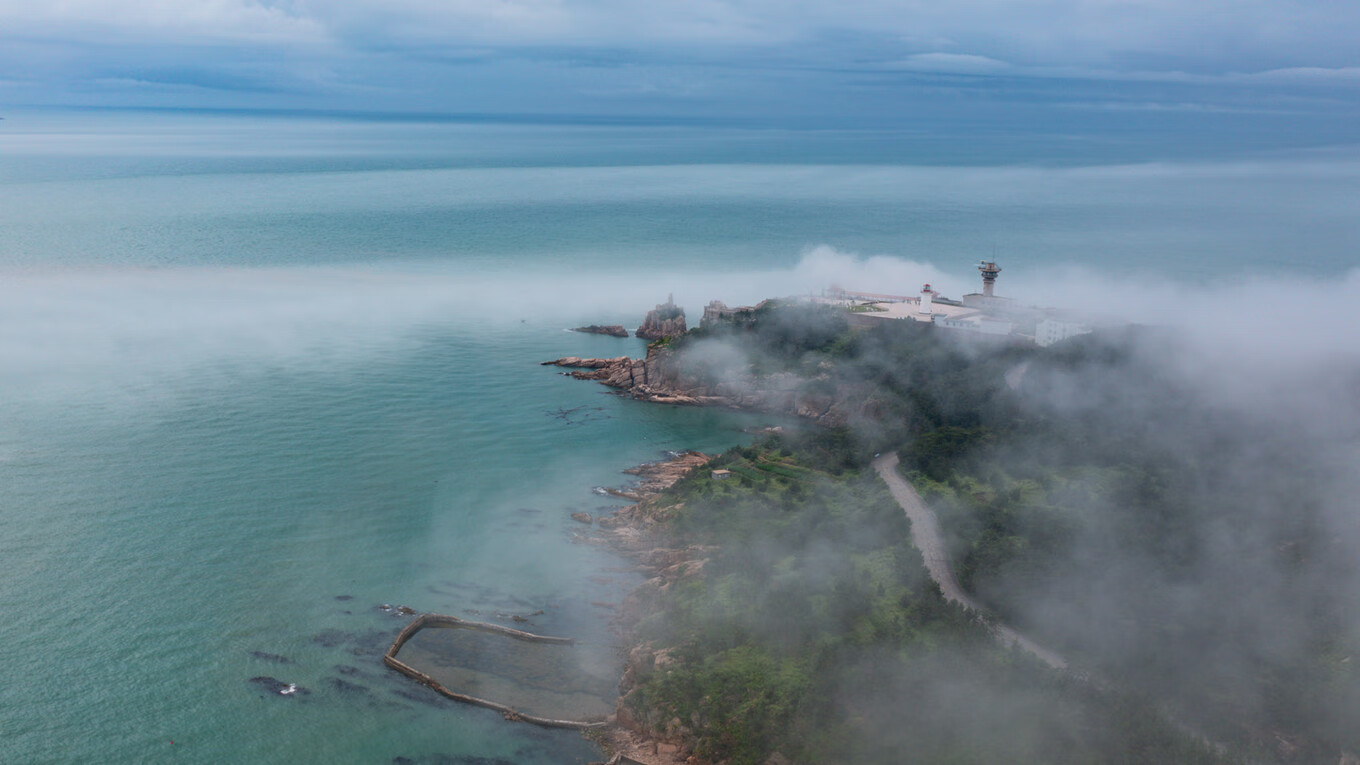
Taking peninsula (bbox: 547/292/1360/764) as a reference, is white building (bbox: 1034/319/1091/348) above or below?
above

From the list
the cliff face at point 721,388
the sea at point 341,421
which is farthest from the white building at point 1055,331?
the sea at point 341,421

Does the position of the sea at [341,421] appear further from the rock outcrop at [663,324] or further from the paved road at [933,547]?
the paved road at [933,547]

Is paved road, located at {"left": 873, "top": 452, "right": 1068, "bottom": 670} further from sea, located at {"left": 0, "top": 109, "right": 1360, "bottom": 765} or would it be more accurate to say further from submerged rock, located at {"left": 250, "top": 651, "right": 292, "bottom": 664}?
submerged rock, located at {"left": 250, "top": 651, "right": 292, "bottom": 664}

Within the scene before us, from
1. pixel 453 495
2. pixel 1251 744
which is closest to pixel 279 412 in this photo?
pixel 453 495

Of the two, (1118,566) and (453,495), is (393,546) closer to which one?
(453,495)

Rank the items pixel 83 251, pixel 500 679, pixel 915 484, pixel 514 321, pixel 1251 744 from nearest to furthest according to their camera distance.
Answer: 1. pixel 1251 744
2. pixel 500 679
3. pixel 915 484
4. pixel 514 321
5. pixel 83 251

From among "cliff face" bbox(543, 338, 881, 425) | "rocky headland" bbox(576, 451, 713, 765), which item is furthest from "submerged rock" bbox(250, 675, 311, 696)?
"cliff face" bbox(543, 338, 881, 425)
